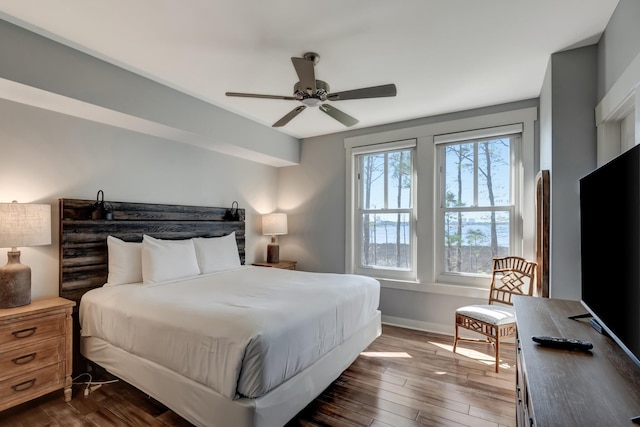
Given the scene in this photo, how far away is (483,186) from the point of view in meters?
3.60

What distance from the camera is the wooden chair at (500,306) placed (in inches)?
109

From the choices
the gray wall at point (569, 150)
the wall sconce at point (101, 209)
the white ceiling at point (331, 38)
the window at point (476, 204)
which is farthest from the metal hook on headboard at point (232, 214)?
the gray wall at point (569, 150)

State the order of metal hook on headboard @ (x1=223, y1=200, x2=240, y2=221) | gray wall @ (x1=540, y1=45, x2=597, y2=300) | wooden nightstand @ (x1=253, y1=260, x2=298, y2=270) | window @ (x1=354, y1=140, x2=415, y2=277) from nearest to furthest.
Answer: gray wall @ (x1=540, y1=45, x2=597, y2=300), window @ (x1=354, y1=140, x2=415, y2=277), metal hook on headboard @ (x1=223, y1=200, x2=240, y2=221), wooden nightstand @ (x1=253, y1=260, x2=298, y2=270)

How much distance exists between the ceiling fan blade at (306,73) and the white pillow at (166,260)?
2.04 meters

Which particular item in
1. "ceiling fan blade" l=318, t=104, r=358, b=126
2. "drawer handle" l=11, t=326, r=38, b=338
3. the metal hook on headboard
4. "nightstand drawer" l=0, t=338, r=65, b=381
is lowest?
"nightstand drawer" l=0, t=338, r=65, b=381

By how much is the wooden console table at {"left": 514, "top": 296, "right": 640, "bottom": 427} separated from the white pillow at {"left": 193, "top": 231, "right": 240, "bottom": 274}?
117 inches

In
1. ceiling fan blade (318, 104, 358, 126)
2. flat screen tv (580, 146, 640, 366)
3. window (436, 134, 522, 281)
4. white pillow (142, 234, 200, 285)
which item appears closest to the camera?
flat screen tv (580, 146, 640, 366)

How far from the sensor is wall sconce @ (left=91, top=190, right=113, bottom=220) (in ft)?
9.29

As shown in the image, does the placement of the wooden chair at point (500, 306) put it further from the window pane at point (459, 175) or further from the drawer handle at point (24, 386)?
the drawer handle at point (24, 386)

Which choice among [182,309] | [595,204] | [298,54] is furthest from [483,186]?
[182,309]

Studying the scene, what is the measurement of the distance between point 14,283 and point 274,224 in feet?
9.22

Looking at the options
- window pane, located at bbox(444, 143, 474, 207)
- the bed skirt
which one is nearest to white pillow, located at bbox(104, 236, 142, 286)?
the bed skirt

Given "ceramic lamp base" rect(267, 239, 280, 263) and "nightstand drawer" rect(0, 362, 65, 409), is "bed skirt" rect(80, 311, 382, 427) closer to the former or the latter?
"nightstand drawer" rect(0, 362, 65, 409)

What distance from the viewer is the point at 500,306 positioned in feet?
10.1
